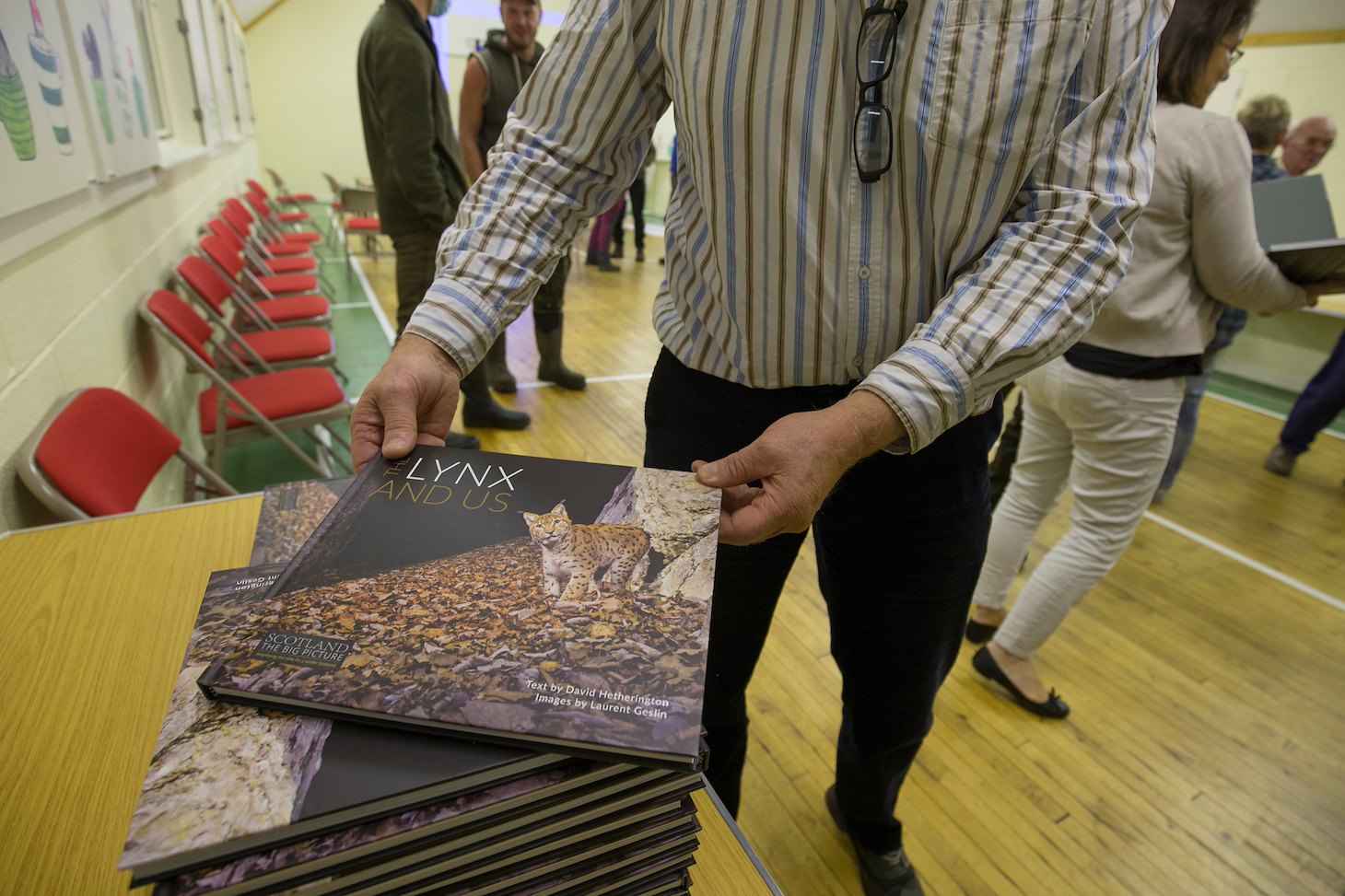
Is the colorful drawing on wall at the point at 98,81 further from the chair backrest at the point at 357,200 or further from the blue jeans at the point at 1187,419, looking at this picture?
the chair backrest at the point at 357,200

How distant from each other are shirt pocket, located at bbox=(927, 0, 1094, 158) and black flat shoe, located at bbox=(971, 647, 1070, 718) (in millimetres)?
1676

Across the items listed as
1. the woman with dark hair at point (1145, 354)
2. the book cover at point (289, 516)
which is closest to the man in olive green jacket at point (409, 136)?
the book cover at point (289, 516)

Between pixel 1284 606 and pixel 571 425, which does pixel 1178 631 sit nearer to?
pixel 1284 606

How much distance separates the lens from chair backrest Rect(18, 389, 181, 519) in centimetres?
128

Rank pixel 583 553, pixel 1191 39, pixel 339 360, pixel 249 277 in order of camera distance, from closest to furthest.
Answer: pixel 583 553 < pixel 1191 39 < pixel 249 277 < pixel 339 360

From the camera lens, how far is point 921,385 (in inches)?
26.9

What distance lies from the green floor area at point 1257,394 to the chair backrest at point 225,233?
6.29m

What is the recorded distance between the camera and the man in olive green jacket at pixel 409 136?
2428 mm

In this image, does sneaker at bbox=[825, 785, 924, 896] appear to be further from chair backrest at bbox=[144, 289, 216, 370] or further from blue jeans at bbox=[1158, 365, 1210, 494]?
chair backrest at bbox=[144, 289, 216, 370]

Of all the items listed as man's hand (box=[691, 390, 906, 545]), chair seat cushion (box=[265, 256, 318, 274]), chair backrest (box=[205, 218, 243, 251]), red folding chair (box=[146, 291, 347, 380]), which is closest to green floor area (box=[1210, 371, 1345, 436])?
→ man's hand (box=[691, 390, 906, 545])

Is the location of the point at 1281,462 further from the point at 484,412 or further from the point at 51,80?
the point at 51,80

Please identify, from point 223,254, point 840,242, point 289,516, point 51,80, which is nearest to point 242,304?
point 223,254

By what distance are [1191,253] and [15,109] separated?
8.04 ft

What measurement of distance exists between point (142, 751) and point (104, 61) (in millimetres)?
2515
